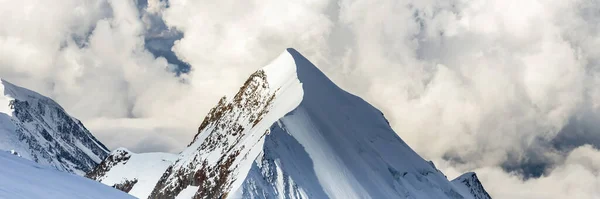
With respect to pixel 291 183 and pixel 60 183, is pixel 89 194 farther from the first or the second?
pixel 291 183

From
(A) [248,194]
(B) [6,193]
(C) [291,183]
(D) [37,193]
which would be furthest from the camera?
(C) [291,183]

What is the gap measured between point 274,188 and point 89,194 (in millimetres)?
160481

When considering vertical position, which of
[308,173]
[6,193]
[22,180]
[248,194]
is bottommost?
[6,193]

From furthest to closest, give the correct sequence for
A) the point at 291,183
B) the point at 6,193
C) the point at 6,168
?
the point at 291,183 → the point at 6,168 → the point at 6,193

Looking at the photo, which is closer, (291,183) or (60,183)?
(60,183)

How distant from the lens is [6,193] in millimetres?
19156

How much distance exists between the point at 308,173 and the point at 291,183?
11576mm

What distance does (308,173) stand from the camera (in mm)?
199000

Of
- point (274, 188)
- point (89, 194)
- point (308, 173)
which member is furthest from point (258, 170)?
point (89, 194)

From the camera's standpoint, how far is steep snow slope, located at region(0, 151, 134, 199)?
809 inches

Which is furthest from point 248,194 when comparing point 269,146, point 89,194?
point 89,194

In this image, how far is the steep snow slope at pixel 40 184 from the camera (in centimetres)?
2054

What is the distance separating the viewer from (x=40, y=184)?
23281 mm

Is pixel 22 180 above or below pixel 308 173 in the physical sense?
below
